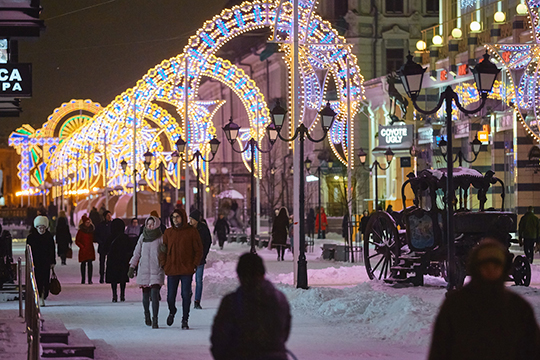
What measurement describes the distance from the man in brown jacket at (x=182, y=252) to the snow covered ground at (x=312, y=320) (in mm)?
611

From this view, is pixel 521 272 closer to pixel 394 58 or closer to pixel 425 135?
pixel 425 135

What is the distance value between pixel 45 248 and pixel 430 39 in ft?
98.3

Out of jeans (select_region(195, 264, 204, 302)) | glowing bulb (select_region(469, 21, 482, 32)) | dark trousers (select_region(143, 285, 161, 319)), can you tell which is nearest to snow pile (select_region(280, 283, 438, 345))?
jeans (select_region(195, 264, 204, 302))

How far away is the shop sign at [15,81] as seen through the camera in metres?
13.7

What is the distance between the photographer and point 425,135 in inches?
1719

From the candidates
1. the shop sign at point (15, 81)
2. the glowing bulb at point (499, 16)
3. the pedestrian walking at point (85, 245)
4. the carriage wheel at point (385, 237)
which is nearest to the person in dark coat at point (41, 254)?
the shop sign at point (15, 81)

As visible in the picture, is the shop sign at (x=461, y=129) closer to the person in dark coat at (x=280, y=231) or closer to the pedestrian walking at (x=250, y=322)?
the person in dark coat at (x=280, y=231)

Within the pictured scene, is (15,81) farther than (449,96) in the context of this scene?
Yes

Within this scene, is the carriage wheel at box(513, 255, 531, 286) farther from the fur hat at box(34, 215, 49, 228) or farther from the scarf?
the fur hat at box(34, 215, 49, 228)

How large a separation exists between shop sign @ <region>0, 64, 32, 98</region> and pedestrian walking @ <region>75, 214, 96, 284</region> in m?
7.62

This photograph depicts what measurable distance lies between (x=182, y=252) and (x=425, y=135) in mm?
31663

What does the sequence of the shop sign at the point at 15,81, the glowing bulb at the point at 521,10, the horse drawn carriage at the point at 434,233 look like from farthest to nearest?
1. the glowing bulb at the point at 521,10
2. the horse drawn carriage at the point at 434,233
3. the shop sign at the point at 15,81

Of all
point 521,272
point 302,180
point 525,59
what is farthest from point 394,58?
point 521,272

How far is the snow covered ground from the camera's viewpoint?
1117cm
